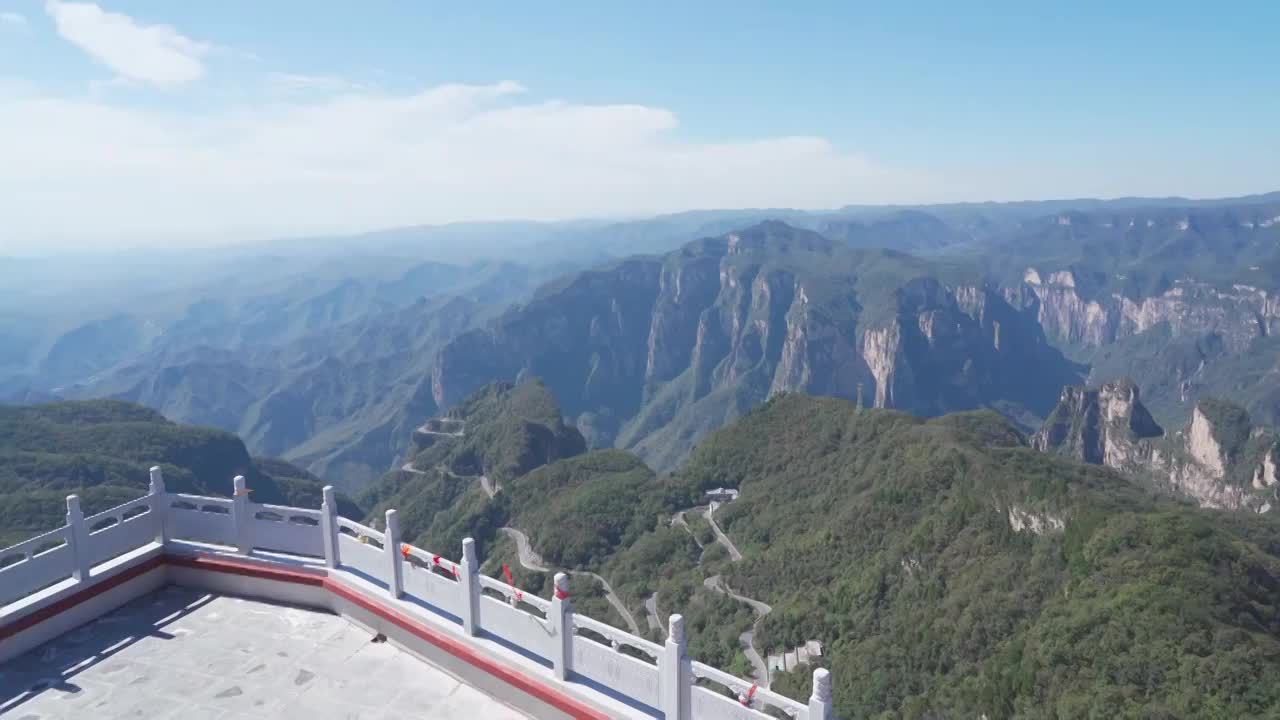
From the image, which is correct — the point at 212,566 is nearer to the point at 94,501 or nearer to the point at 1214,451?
the point at 94,501

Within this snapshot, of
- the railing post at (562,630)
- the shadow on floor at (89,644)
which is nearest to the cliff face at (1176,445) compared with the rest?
the railing post at (562,630)

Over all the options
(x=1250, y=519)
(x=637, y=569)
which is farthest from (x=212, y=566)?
(x=1250, y=519)

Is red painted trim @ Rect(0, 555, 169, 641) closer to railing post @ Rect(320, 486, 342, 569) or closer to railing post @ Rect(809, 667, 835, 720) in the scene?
railing post @ Rect(320, 486, 342, 569)

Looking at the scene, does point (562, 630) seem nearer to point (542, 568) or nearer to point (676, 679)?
point (676, 679)

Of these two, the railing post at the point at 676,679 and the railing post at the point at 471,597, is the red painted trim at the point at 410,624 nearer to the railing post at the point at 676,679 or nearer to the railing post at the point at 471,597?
the railing post at the point at 471,597

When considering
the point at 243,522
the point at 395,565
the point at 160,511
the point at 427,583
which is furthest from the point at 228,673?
the point at 160,511

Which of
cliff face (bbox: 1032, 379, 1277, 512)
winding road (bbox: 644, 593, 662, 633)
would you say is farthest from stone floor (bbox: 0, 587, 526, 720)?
cliff face (bbox: 1032, 379, 1277, 512)

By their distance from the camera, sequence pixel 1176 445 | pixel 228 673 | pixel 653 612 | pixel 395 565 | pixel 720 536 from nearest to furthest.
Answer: pixel 228 673 → pixel 395 565 → pixel 653 612 → pixel 720 536 → pixel 1176 445
